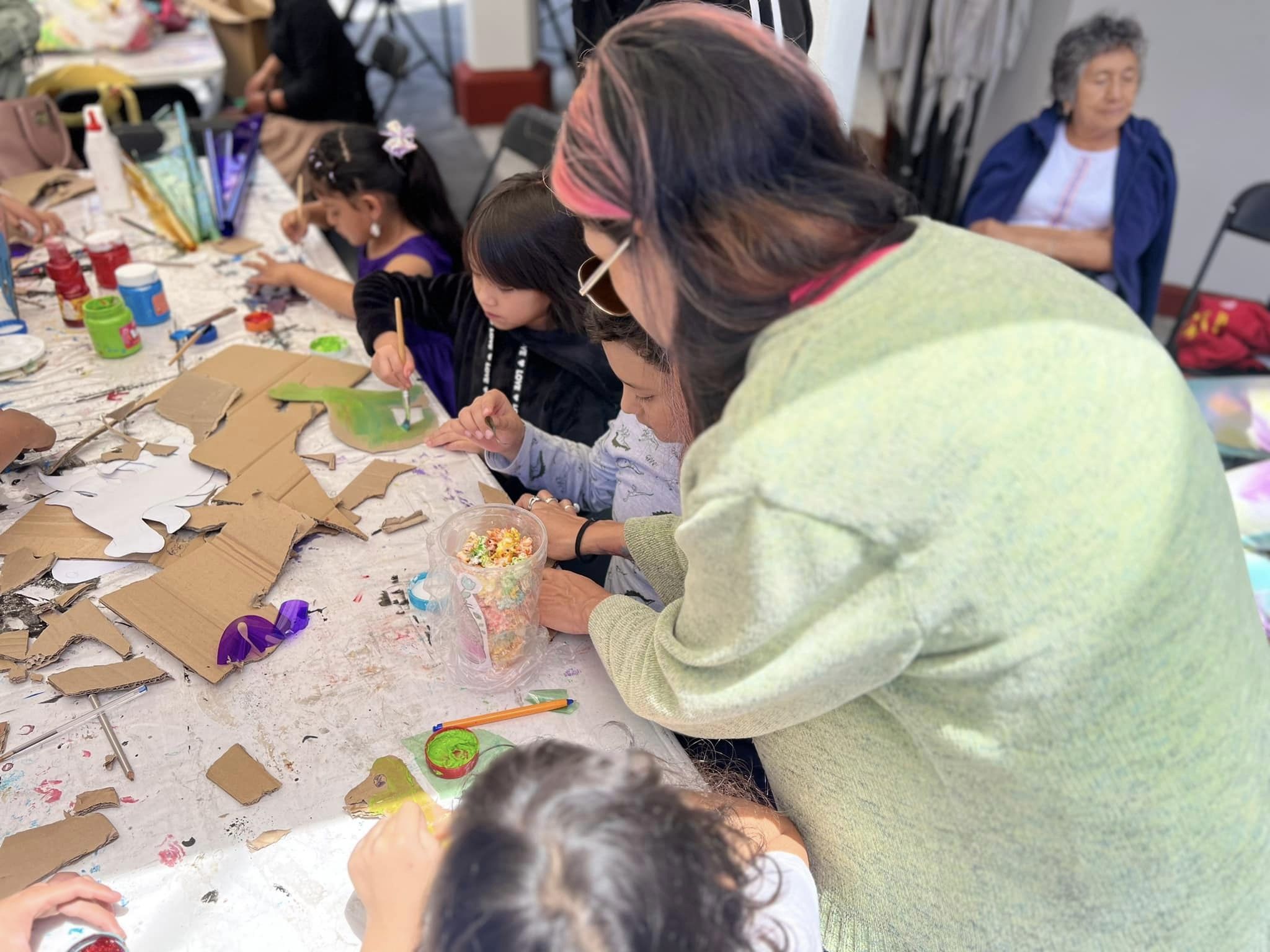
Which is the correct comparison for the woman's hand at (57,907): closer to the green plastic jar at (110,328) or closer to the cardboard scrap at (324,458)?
the cardboard scrap at (324,458)

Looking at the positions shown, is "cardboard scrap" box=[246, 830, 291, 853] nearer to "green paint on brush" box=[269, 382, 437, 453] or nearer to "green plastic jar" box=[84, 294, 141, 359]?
"green paint on brush" box=[269, 382, 437, 453]

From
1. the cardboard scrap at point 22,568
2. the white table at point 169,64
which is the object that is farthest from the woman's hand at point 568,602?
the white table at point 169,64

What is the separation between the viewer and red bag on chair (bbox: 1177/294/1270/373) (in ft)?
10.7

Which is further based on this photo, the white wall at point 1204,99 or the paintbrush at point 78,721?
the white wall at point 1204,99

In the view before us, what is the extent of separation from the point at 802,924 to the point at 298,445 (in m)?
1.30

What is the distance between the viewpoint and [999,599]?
748 mm

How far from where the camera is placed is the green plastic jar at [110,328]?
6.40ft

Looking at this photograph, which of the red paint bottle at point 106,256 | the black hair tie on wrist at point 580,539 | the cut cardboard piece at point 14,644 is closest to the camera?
the cut cardboard piece at point 14,644

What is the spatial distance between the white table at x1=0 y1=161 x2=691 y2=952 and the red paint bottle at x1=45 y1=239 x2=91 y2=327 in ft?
2.20

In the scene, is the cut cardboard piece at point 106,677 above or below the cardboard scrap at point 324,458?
below

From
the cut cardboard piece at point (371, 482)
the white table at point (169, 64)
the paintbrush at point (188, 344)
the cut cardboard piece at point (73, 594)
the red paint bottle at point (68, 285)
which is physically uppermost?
the white table at point (169, 64)

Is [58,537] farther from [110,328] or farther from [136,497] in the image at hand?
[110,328]

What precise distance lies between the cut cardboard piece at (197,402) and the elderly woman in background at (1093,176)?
8.94 feet

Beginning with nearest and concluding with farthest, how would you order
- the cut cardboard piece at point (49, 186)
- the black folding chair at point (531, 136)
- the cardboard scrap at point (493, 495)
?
1. the cardboard scrap at point (493, 495)
2. the cut cardboard piece at point (49, 186)
3. the black folding chair at point (531, 136)
